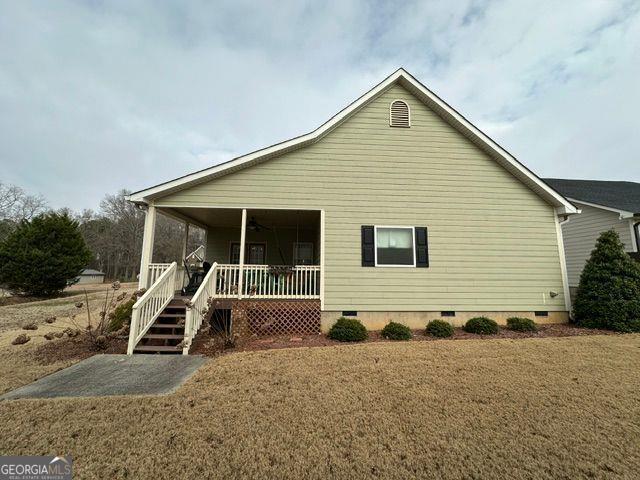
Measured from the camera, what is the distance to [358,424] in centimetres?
317

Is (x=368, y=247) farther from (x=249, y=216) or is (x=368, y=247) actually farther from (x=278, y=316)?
(x=249, y=216)

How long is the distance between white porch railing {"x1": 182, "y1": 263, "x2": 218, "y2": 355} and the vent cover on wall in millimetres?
7010

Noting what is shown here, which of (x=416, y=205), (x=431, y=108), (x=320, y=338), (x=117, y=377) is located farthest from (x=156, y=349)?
(x=431, y=108)

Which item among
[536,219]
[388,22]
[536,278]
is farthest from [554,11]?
[536,278]

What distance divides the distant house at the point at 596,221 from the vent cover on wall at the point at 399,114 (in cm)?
968

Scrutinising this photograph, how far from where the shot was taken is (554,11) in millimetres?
9344

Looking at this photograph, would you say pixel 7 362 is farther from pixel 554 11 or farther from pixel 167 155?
pixel 167 155

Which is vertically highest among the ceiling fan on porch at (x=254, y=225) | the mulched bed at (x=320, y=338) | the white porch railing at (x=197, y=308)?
the ceiling fan on porch at (x=254, y=225)

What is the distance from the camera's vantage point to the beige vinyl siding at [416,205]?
809 cm

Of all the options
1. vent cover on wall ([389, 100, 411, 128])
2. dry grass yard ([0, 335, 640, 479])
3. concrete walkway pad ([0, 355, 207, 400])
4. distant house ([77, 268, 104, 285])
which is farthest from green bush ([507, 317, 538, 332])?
distant house ([77, 268, 104, 285])

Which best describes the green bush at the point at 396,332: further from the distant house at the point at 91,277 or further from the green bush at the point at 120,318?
the distant house at the point at 91,277

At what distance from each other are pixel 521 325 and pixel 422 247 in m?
3.32

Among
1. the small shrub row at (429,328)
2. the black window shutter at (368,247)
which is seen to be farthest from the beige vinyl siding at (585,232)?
the black window shutter at (368,247)

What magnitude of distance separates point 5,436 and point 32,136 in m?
26.3
